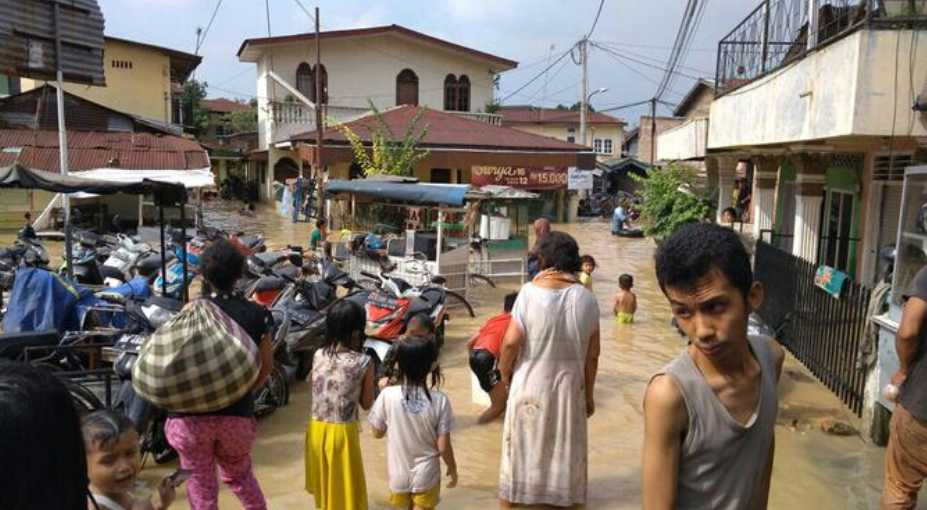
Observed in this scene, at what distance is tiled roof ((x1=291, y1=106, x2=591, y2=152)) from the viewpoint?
81.6 ft

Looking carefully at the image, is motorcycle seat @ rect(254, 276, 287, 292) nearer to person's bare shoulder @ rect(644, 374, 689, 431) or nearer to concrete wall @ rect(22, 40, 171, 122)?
person's bare shoulder @ rect(644, 374, 689, 431)

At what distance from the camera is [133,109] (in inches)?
1100

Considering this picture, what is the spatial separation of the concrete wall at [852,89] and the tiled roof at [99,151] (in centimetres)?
1614

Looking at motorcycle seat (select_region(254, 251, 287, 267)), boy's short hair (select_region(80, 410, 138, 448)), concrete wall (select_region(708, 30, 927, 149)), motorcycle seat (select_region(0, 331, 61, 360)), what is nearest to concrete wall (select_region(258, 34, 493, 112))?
motorcycle seat (select_region(254, 251, 287, 267))

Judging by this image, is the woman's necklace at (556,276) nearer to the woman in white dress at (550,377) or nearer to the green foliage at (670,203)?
the woman in white dress at (550,377)

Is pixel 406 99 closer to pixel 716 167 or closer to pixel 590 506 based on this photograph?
pixel 716 167

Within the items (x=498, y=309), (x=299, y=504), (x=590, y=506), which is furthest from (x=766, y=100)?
(x=299, y=504)

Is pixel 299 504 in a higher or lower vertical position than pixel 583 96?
lower

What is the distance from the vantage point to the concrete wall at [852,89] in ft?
20.7

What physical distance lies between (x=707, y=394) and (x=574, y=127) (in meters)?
45.3

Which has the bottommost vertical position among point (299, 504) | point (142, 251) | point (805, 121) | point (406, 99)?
point (299, 504)

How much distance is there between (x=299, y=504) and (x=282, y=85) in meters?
27.6

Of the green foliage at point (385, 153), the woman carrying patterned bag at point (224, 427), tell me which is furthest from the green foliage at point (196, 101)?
the woman carrying patterned bag at point (224, 427)

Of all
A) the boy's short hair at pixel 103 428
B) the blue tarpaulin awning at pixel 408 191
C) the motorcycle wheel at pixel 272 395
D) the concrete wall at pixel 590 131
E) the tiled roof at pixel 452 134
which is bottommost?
the motorcycle wheel at pixel 272 395
